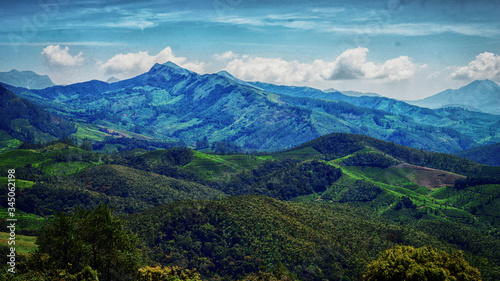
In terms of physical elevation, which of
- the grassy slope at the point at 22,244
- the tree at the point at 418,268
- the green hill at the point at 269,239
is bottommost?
the green hill at the point at 269,239

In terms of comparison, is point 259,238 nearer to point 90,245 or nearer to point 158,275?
point 158,275

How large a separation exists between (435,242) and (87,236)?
13156 cm

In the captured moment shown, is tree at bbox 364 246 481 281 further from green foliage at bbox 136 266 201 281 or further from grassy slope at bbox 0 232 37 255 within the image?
grassy slope at bbox 0 232 37 255

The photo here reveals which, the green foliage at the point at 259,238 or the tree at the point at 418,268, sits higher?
the tree at the point at 418,268

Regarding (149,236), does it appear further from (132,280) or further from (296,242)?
(132,280)

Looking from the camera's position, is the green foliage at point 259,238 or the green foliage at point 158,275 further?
the green foliage at point 259,238

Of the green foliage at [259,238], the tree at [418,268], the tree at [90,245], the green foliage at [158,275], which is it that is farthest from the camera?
the green foliage at [259,238]

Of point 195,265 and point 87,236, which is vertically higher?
point 87,236

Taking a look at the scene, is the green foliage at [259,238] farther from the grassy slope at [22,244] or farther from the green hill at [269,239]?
the grassy slope at [22,244]

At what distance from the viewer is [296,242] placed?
130 metres

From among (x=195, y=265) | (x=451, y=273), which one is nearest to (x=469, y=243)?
(x=451, y=273)

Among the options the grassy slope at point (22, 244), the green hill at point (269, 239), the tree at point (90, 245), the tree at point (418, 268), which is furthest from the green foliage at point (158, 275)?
the green hill at point (269, 239)

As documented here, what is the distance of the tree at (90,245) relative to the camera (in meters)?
60.0

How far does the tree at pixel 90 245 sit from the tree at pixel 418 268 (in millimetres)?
43538
